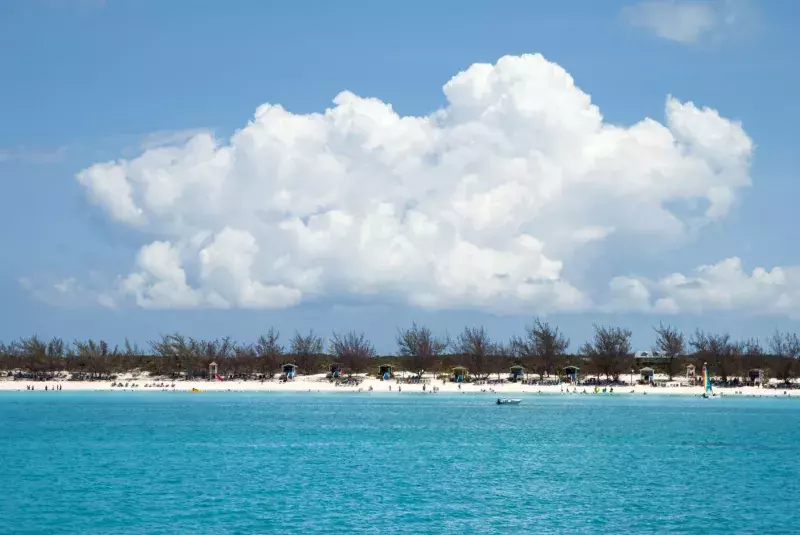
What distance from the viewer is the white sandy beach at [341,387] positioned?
133875mm

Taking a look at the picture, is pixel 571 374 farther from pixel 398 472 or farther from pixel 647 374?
pixel 398 472

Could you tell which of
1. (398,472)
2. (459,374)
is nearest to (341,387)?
(459,374)

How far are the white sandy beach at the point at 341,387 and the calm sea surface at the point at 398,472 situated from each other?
36810 millimetres

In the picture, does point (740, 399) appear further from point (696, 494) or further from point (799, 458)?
point (696, 494)

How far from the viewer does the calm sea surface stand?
37219 mm

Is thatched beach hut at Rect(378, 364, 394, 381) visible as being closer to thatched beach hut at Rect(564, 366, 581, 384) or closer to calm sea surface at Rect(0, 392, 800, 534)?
thatched beach hut at Rect(564, 366, 581, 384)

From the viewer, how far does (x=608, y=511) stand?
39.5 meters

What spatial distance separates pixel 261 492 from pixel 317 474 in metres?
6.79

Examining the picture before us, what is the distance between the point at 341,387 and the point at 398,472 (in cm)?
9483

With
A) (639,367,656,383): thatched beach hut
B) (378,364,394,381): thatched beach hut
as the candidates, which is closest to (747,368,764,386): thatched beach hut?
(639,367,656,383): thatched beach hut

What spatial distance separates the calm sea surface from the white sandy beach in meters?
36.8

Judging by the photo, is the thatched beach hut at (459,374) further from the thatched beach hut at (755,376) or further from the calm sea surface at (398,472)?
the calm sea surface at (398,472)

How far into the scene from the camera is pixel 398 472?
168ft

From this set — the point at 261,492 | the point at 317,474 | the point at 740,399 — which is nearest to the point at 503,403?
the point at 740,399
